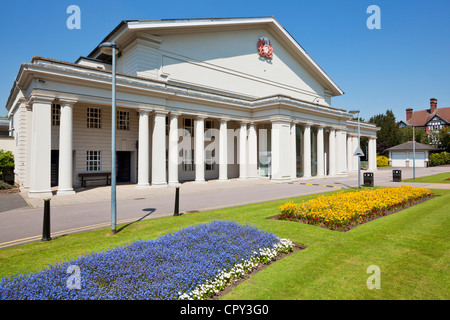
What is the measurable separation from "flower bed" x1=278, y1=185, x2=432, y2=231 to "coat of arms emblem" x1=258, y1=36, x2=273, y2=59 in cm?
2335

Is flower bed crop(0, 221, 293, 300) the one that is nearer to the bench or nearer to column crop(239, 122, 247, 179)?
the bench

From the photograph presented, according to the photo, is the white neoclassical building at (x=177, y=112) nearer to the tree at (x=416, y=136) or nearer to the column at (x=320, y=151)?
the column at (x=320, y=151)

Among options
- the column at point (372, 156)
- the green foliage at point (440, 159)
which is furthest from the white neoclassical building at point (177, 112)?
the green foliage at point (440, 159)

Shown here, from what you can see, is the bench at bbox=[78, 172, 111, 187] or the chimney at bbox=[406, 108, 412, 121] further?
the chimney at bbox=[406, 108, 412, 121]

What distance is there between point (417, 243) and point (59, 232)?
1002cm

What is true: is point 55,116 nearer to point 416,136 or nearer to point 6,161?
point 6,161

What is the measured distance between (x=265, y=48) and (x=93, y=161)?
22.3m

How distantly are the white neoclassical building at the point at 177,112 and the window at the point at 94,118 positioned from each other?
0.07 m

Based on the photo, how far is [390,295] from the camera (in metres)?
4.18

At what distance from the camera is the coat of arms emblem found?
30328mm

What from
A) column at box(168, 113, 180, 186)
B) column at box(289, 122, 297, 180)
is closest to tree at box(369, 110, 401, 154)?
column at box(289, 122, 297, 180)

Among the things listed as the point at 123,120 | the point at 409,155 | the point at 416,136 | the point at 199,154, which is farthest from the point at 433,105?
the point at 123,120

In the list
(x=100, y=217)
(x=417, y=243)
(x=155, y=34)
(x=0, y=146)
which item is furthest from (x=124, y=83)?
(x=417, y=243)
